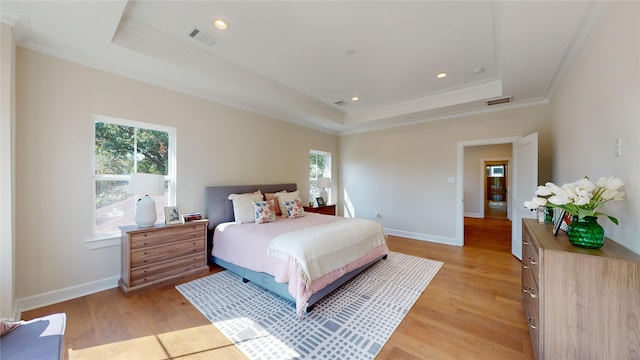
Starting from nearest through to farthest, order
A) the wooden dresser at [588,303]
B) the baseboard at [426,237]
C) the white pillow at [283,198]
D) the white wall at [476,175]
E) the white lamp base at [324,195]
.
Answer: the wooden dresser at [588,303] < the white pillow at [283,198] < the baseboard at [426,237] < the white lamp base at [324,195] < the white wall at [476,175]

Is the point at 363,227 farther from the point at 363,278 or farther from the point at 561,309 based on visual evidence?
the point at 561,309

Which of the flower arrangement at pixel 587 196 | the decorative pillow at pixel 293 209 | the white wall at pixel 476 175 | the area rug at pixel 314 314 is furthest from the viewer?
the white wall at pixel 476 175

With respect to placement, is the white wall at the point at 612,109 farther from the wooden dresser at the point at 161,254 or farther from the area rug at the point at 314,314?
the wooden dresser at the point at 161,254

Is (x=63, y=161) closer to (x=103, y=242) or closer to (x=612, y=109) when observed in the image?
(x=103, y=242)

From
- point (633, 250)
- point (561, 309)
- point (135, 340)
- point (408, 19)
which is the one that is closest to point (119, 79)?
point (135, 340)

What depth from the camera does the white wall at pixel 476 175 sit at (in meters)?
7.62

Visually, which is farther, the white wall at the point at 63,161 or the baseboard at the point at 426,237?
the baseboard at the point at 426,237

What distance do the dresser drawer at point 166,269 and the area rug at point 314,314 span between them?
0.24 metres

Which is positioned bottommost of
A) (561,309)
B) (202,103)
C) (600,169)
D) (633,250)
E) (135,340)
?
(135,340)

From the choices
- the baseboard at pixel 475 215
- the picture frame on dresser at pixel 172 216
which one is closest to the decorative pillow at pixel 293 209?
the picture frame on dresser at pixel 172 216

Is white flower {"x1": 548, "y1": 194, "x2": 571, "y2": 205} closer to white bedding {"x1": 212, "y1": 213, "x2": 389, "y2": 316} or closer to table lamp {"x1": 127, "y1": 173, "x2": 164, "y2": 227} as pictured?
white bedding {"x1": 212, "y1": 213, "x2": 389, "y2": 316}

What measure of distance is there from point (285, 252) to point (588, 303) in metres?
2.10

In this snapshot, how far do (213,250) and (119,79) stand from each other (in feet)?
8.12

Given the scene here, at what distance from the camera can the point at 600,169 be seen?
184 cm
